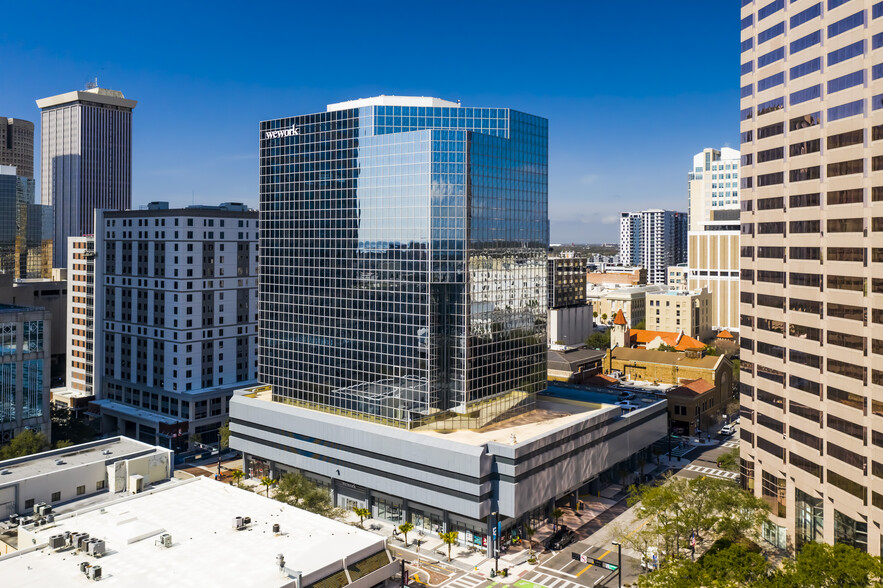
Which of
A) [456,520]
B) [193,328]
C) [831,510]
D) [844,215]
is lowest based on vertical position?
[456,520]

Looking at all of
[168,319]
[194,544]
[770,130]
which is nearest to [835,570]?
[770,130]

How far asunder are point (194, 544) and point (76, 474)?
25.5m

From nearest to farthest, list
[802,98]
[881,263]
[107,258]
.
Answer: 1. [881,263]
2. [802,98]
3. [107,258]

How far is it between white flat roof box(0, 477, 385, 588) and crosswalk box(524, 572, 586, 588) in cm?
2372

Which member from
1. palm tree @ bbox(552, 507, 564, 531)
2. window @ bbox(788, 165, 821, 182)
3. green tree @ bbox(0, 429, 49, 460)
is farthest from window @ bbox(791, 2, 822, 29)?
green tree @ bbox(0, 429, 49, 460)

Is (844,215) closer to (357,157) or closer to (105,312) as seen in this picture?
(357,157)

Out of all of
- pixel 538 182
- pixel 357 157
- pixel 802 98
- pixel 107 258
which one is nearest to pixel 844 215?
pixel 802 98

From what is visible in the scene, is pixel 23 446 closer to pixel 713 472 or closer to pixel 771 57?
pixel 713 472

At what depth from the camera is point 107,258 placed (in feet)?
491

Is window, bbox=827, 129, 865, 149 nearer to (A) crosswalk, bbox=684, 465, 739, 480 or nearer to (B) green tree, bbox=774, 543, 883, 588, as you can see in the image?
(B) green tree, bbox=774, 543, 883, 588

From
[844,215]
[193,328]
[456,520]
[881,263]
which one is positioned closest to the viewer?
[881,263]

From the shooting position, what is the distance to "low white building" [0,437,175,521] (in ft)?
247

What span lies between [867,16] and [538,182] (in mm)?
46125

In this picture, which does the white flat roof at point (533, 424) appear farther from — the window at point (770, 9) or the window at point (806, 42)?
the window at point (770, 9)
